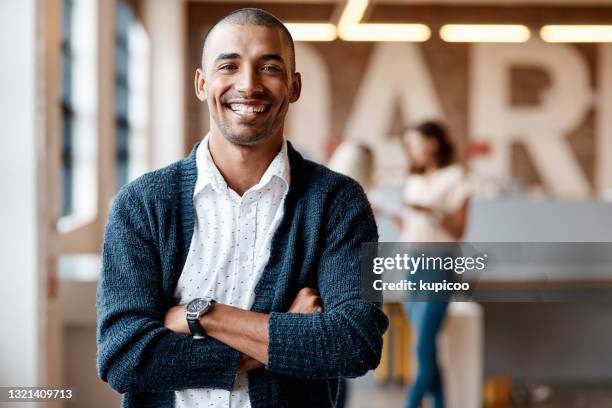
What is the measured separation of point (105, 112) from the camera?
171 inches

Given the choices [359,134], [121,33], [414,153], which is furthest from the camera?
[359,134]

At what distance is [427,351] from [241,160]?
2366 mm

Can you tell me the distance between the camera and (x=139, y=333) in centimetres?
115

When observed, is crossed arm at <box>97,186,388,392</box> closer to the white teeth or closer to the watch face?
the watch face

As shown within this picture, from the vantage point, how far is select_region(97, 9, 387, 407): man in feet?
3.72

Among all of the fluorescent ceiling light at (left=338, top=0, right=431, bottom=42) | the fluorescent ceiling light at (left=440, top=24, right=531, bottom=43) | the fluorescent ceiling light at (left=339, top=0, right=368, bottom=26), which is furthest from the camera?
the fluorescent ceiling light at (left=440, top=24, right=531, bottom=43)

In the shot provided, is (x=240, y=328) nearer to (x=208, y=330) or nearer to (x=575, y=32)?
(x=208, y=330)

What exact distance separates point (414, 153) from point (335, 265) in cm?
231

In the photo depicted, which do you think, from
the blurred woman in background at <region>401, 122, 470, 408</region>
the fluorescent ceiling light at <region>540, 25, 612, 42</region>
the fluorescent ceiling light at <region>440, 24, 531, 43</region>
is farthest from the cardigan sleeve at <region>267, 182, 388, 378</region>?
the fluorescent ceiling light at <region>540, 25, 612, 42</region>

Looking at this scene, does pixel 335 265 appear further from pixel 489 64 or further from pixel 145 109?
pixel 489 64

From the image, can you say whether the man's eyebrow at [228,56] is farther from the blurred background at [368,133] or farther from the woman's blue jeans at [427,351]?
the woman's blue jeans at [427,351]

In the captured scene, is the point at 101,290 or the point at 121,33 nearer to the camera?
the point at 101,290

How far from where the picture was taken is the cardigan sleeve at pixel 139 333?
115 centimetres

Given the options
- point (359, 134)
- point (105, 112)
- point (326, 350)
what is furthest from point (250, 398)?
point (359, 134)
